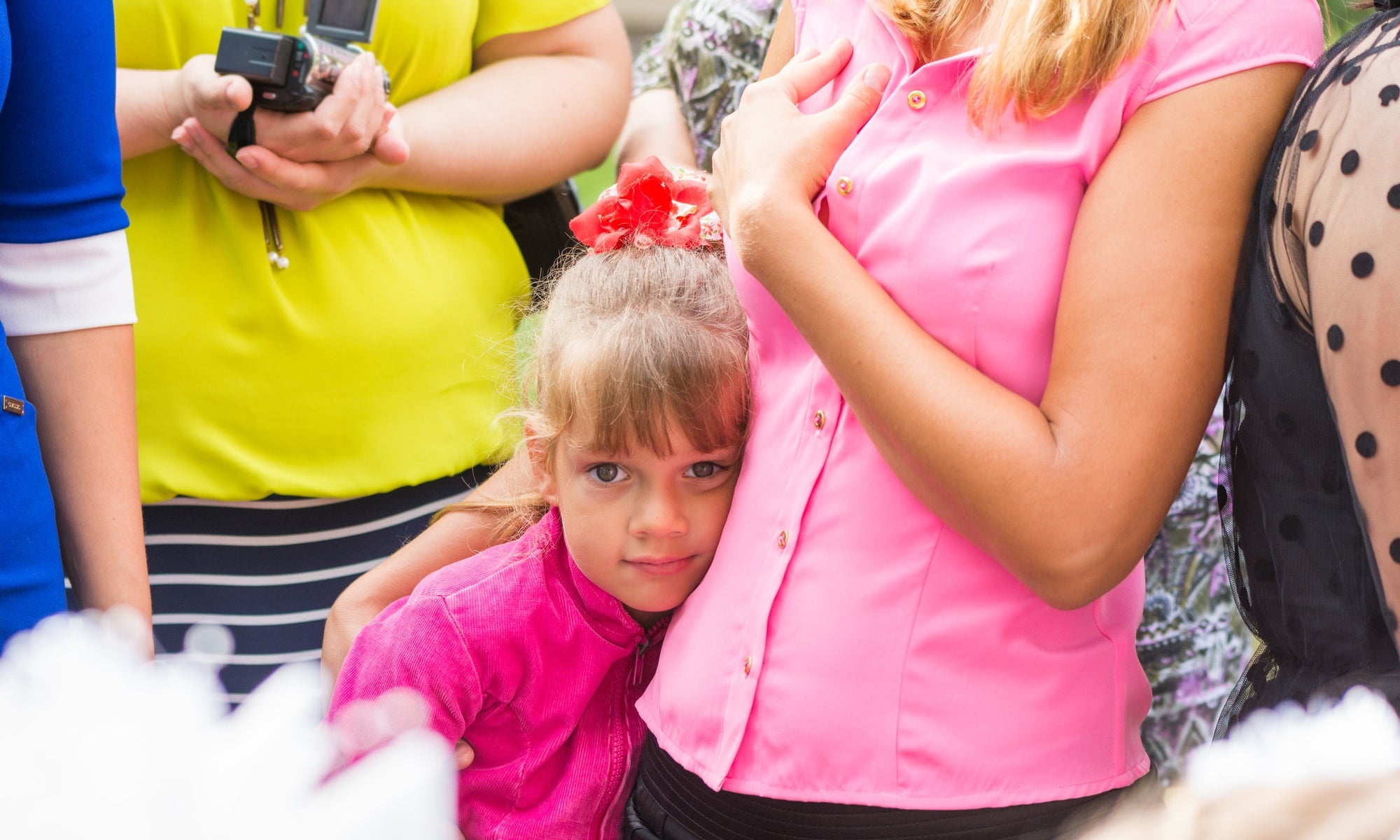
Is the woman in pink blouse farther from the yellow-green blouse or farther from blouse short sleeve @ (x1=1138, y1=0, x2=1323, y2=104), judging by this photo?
the yellow-green blouse

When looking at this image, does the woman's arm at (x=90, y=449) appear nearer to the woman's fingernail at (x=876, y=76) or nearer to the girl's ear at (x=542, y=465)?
the girl's ear at (x=542, y=465)

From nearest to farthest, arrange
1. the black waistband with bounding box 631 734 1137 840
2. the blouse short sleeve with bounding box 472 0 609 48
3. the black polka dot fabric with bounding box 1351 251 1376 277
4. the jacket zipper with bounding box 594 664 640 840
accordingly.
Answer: the black polka dot fabric with bounding box 1351 251 1376 277
the black waistband with bounding box 631 734 1137 840
the jacket zipper with bounding box 594 664 640 840
the blouse short sleeve with bounding box 472 0 609 48

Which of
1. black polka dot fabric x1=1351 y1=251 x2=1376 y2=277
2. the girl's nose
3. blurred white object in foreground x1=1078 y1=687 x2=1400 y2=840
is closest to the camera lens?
blurred white object in foreground x1=1078 y1=687 x2=1400 y2=840

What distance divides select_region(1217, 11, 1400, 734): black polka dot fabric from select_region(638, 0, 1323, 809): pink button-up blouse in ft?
0.27

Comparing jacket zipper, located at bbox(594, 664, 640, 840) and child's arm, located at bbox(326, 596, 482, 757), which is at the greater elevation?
child's arm, located at bbox(326, 596, 482, 757)

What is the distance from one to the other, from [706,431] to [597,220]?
0.33m

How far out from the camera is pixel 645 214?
142 cm

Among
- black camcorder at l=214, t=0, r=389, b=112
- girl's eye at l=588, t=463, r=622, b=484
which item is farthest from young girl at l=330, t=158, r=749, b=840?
black camcorder at l=214, t=0, r=389, b=112

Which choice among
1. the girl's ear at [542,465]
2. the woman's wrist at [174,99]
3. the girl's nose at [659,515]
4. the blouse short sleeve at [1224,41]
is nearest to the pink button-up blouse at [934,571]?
the blouse short sleeve at [1224,41]

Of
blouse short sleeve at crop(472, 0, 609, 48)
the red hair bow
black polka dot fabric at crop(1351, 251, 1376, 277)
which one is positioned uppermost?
black polka dot fabric at crop(1351, 251, 1376, 277)

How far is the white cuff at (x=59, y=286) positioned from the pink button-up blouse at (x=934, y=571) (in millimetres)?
747

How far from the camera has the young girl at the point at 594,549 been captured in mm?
1290

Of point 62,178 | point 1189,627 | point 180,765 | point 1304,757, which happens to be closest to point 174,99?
point 62,178

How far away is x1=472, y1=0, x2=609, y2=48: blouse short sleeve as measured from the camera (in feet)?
5.89
